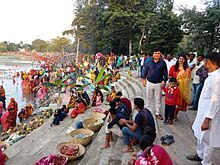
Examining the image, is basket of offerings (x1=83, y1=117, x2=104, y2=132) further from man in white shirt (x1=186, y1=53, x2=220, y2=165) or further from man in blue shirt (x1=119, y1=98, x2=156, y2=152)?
man in white shirt (x1=186, y1=53, x2=220, y2=165)

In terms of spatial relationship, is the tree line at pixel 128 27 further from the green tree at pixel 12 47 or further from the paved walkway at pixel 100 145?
the green tree at pixel 12 47

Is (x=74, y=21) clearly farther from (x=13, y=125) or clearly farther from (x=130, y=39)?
(x=13, y=125)

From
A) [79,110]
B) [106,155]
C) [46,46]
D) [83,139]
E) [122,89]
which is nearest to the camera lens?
[106,155]

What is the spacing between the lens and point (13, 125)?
9414mm

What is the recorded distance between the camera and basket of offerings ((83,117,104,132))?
20.1ft

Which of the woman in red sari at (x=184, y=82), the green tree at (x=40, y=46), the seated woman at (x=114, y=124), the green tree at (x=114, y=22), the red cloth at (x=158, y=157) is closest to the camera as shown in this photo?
the red cloth at (x=158, y=157)

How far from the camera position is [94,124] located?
6348 mm

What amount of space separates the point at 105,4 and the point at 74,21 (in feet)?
12.1

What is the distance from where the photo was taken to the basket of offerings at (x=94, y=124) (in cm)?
614

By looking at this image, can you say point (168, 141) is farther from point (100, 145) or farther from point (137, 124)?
point (100, 145)

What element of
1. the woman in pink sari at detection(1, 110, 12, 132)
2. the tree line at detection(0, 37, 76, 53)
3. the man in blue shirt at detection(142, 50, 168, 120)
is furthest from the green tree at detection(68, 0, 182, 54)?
the man in blue shirt at detection(142, 50, 168, 120)

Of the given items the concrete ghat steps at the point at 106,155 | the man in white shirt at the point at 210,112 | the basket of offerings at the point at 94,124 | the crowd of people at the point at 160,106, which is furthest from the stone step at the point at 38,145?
the man in white shirt at the point at 210,112

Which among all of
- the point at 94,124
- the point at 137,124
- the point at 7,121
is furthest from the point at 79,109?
the point at 137,124

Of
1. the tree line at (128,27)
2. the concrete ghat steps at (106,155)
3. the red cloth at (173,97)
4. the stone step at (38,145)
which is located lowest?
the stone step at (38,145)
